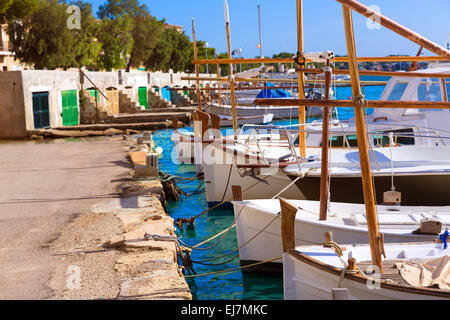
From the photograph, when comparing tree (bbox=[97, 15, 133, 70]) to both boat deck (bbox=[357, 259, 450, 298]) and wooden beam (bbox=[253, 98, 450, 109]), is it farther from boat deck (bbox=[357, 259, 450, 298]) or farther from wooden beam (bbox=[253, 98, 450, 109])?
boat deck (bbox=[357, 259, 450, 298])

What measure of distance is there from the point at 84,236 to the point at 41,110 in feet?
71.9

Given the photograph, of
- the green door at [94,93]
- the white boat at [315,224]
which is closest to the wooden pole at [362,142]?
the white boat at [315,224]

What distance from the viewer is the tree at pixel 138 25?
238 ft

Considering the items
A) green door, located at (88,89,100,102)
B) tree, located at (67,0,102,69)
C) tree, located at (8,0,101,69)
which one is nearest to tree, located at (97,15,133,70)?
tree, located at (67,0,102,69)

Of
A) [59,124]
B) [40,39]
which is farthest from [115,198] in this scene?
[40,39]

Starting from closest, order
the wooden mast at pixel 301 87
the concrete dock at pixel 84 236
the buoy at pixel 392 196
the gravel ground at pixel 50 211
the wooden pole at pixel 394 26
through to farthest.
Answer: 1. the wooden pole at pixel 394 26
2. the concrete dock at pixel 84 236
3. the gravel ground at pixel 50 211
4. the buoy at pixel 392 196
5. the wooden mast at pixel 301 87

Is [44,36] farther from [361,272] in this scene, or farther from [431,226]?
[361,272]

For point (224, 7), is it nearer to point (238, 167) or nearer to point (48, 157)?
point (238, 167)

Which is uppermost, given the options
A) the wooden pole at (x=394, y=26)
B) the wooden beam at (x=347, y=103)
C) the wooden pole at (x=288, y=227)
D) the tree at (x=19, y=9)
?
the tree at (x=19, y=9)

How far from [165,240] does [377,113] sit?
8.83 meters

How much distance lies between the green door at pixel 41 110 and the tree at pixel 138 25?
42.2m

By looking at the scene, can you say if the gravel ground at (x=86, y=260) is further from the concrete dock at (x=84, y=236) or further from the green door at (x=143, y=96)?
the green door at (x=143, y=96)
